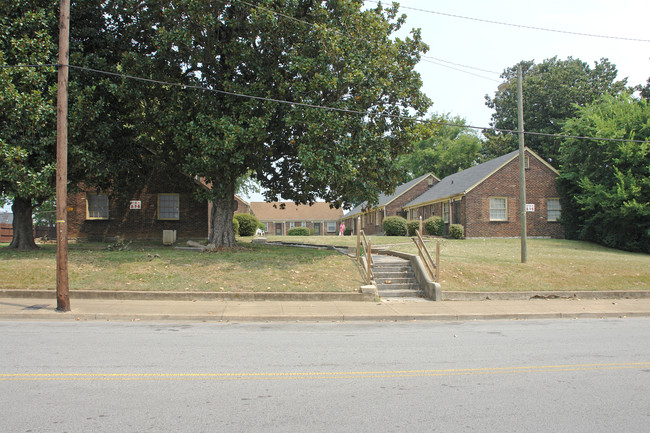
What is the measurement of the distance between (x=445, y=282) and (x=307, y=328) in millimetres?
6393

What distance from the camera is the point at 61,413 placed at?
4.44 metres

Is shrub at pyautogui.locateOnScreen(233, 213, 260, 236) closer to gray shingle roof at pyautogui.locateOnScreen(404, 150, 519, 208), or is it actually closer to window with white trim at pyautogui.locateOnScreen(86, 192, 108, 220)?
window with white trim at pyautogui.locateOnScreen(86, 192, 108, 220)

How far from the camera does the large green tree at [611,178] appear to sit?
2608 centimetres

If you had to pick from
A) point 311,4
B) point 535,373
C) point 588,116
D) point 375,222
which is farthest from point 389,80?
point 375,222

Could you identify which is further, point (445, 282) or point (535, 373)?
point (445, 282)

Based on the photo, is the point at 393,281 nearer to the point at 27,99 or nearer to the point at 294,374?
the point at 294,374

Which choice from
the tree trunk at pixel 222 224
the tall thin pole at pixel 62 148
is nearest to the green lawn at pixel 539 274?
the tree trunk at pixel 222 224

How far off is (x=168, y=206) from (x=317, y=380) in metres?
21.5

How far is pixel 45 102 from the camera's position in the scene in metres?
15.1

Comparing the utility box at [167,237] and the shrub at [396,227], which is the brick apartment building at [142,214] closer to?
the utility box at [167,237]

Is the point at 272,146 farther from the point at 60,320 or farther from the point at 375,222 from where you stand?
the point at 375,222

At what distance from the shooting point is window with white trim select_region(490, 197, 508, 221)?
1189 inches

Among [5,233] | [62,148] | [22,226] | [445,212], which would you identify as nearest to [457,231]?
[445,212]

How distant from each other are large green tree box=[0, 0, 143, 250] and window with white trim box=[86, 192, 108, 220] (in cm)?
657
